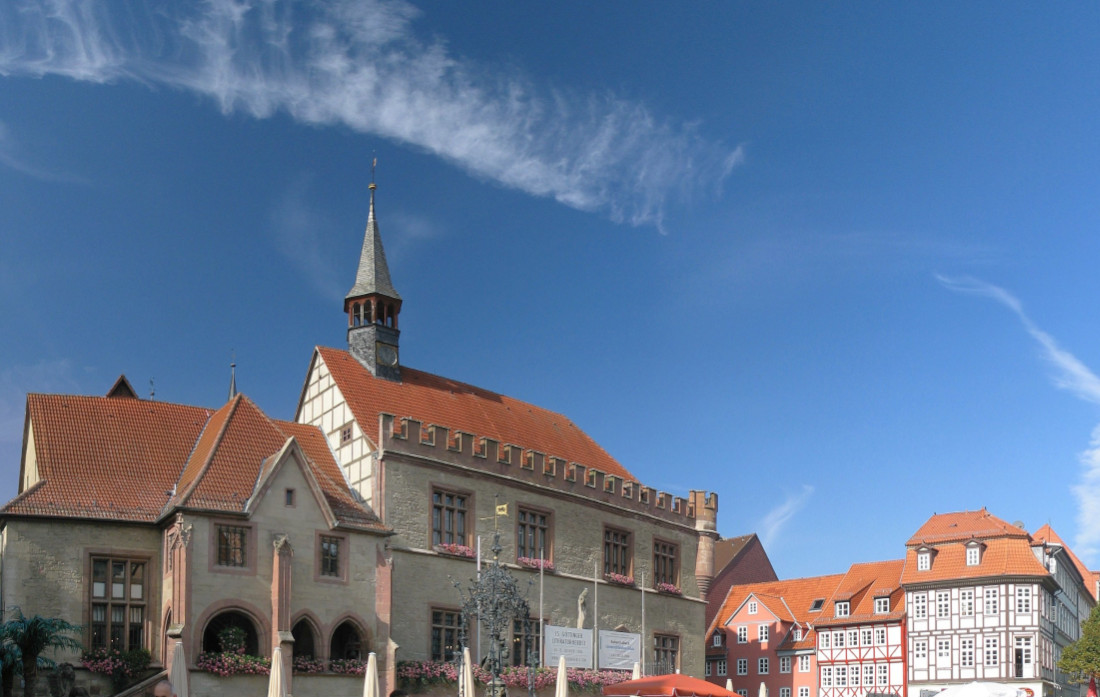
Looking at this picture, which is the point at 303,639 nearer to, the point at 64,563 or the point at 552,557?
the point at 64,563

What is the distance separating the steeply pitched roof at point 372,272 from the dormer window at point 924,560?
2916cm

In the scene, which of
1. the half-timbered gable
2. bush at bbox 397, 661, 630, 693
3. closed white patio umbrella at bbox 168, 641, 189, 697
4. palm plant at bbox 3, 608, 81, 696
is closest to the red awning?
bush at bbox 397, 661, 630, 693

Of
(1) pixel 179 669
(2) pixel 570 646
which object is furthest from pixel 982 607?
(1) pixel 179 669

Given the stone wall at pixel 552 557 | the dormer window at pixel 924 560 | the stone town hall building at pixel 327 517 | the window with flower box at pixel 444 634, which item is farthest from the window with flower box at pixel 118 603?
the dormer window at pixel 924 560

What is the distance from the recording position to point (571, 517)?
1822 inches

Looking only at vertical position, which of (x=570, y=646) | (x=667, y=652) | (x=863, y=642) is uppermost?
(x=570, y=646)

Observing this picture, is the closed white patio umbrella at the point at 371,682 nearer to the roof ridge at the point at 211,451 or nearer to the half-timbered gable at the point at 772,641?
the roof ridge at the point at 211,451

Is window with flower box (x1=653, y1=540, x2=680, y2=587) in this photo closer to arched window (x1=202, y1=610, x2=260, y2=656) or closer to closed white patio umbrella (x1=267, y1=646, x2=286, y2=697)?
arched window (x1=202, y1=610, x2=260, y2=656)

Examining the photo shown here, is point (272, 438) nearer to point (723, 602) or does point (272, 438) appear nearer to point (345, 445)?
point (345, 445)

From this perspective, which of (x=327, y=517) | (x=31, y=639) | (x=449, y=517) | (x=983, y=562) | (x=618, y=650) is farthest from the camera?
(x=983, y=562)

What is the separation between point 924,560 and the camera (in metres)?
60.1

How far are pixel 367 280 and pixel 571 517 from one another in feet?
36.9

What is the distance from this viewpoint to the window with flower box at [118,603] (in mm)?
34562

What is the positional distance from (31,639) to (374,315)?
17613 mm
